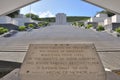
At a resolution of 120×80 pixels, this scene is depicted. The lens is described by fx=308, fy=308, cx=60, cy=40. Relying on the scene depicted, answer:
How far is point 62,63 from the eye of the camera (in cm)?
588

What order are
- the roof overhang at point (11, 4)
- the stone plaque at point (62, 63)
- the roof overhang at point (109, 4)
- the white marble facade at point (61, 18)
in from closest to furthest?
the stone plaque at point (62, 63), the roof overhang at point (11, 4), the roof overhang at point (109, 4), the white marble facade at point (61, 18)

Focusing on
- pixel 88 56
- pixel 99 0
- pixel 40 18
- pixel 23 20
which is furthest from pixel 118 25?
pixel 40 18

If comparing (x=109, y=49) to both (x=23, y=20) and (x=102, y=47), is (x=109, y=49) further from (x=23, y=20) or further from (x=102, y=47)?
(x=23, y=20)

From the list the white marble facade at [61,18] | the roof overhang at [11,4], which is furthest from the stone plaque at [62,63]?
the white marble facade at [61,18]

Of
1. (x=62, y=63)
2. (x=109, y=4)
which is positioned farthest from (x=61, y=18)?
(x=62, y=63)

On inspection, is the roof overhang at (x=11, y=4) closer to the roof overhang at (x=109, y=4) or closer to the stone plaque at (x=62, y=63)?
the roof overhang at (x=109, y=4)

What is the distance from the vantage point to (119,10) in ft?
50.1

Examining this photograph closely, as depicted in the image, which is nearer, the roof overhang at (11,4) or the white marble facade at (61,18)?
the roof overhang at (11,4)

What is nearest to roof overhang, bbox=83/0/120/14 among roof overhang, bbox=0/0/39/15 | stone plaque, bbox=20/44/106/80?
roof overhang, bbox=0/0/39/15

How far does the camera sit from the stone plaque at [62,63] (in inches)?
226

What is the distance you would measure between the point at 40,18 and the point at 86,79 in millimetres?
64851

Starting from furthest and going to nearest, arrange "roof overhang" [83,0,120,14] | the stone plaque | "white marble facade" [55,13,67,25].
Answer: "white marble facade" [55,13,67,25]
"roof overhang" [83,0,120,14]
the stone plaque

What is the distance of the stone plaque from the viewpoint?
18.9 ft

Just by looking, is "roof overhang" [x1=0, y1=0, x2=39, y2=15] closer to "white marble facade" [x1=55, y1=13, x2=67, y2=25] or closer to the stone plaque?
the stone plaque
